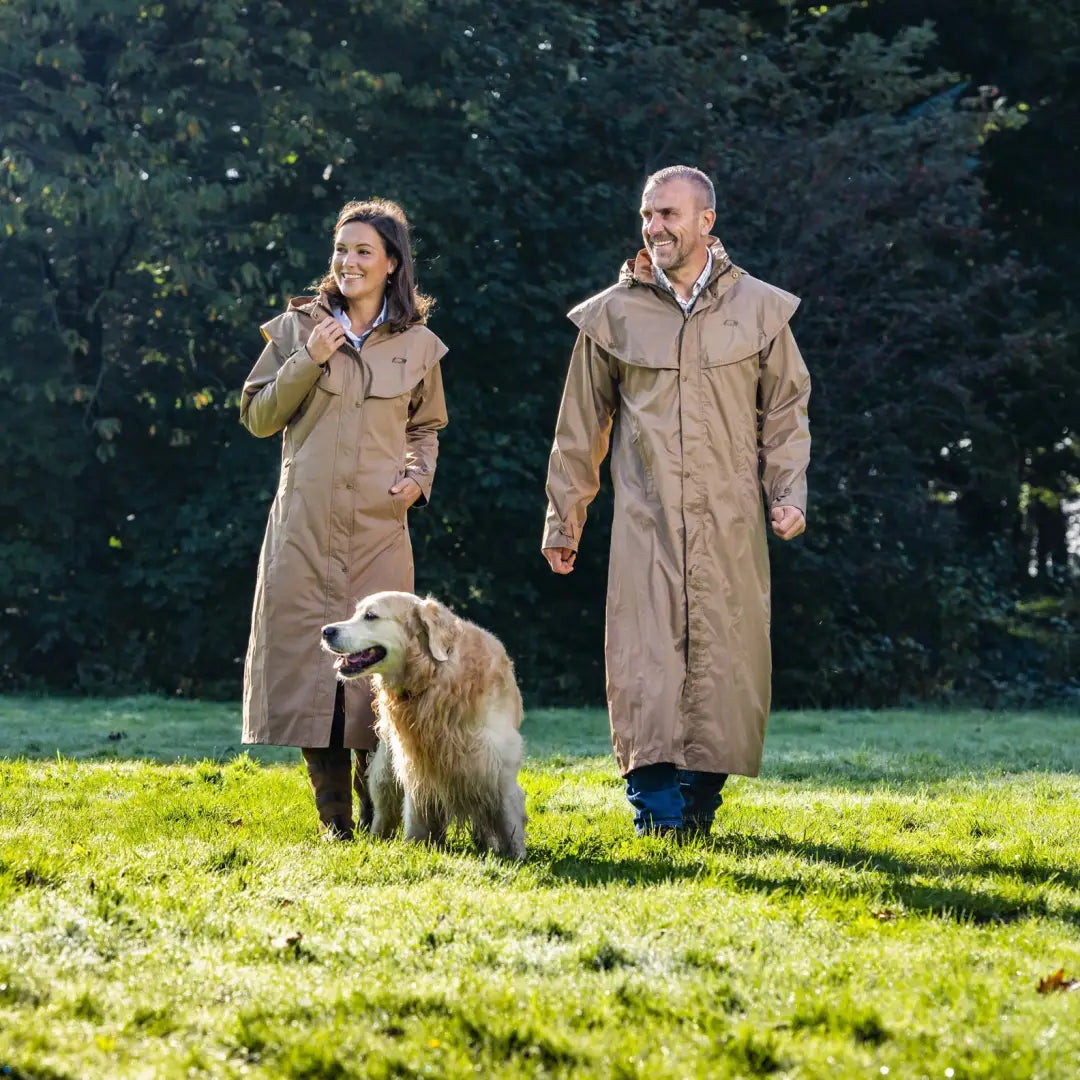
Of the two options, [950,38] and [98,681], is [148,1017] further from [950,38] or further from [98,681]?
[950,38]

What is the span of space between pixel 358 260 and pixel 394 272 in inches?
8.2

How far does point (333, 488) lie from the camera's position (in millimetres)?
6363

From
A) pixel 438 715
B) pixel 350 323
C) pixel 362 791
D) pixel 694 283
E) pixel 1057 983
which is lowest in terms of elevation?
pixel 1057 983

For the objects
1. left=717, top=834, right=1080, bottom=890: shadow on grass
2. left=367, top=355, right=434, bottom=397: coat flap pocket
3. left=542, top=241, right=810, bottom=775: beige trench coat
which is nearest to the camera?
left=717, top=834, right=1080, bottom=890: shadow on grass

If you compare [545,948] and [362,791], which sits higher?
[362,791]

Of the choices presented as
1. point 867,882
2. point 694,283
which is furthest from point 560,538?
point 867,882

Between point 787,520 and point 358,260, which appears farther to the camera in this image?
point 358,260

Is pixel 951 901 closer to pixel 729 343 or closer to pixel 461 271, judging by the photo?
pixel 729 343

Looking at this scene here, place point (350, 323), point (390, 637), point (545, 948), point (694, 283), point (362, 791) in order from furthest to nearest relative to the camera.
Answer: point (362, 791), point (350, 323), point (694, 283), point (390, 637), point (545, 948)

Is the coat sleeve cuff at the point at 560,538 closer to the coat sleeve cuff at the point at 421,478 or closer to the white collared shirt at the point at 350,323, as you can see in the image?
the coat sleeve cuff at the point at 421,478

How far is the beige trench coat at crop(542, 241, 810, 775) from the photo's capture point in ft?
19.9

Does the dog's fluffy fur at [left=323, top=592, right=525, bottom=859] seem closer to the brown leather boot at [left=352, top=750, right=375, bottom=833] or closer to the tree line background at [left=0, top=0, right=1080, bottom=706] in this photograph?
the brown leather boot at [left=352, top=750, right=375, bottom=833]

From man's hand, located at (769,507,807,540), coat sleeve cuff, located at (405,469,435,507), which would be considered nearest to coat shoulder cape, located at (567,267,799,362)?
man's hand, located at (769,507,807,540)

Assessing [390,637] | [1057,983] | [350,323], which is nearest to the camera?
[1057,983]
